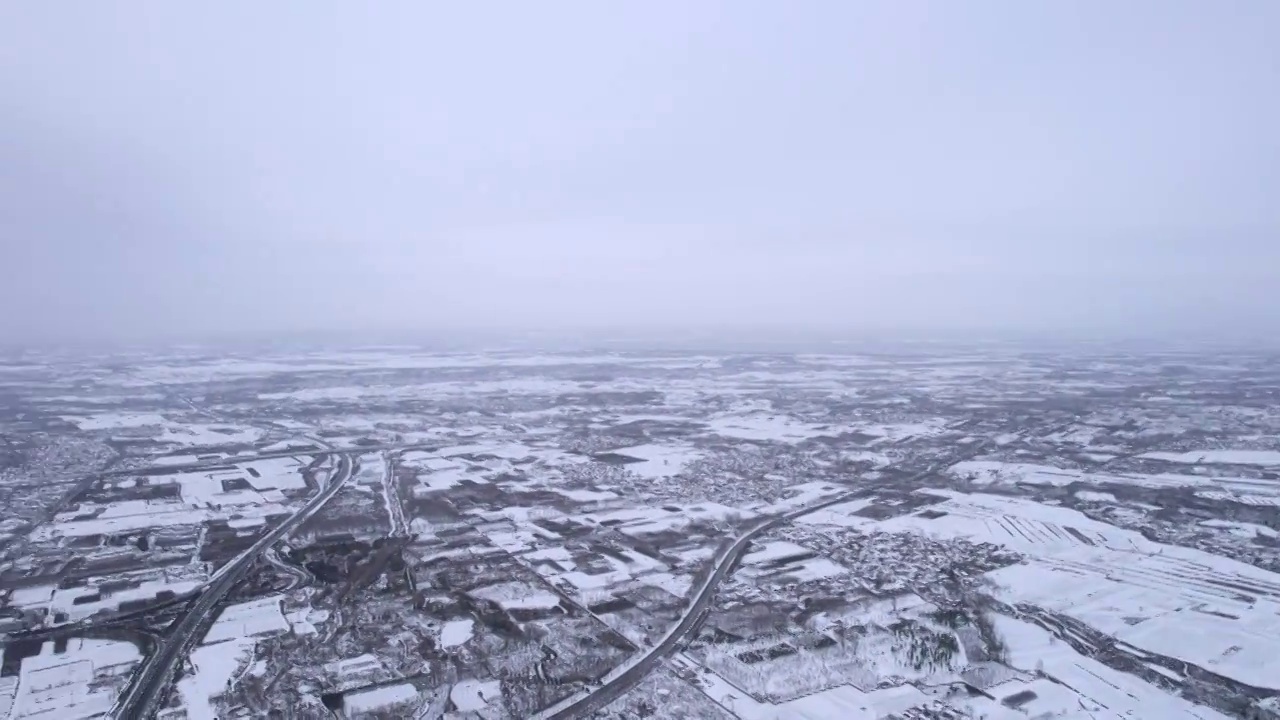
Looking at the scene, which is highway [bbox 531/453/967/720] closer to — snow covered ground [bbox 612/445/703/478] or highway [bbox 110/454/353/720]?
highway [bbox 110/454/353/720]

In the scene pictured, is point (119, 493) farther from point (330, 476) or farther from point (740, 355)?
point (740, 355)

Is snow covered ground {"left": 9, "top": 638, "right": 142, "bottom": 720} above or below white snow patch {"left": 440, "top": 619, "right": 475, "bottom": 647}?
above

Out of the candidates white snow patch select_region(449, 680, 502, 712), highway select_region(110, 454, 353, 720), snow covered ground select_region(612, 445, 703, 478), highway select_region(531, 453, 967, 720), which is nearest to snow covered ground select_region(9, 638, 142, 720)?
highway select_region(110, 454, 353, 720)

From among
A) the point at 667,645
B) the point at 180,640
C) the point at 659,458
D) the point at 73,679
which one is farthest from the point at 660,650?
the point at 659,458

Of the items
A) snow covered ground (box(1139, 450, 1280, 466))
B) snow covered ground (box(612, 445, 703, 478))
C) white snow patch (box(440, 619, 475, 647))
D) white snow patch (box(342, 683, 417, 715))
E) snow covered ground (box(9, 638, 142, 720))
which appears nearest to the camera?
snow covered ground (box(9, 638, 142, 720))

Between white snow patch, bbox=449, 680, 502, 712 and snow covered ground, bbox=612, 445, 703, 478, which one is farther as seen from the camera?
snow covered ground, bbox=612, 445, 703, 478

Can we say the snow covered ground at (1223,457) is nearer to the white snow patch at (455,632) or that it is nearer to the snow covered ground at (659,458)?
the snow covered ground at (659,458)

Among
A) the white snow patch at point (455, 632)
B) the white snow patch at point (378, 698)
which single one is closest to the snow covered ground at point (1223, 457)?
the white snow patch at point (455, 632)

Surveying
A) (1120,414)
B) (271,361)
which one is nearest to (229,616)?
(1120,414)

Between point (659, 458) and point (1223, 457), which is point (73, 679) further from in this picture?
point (1223, 457)
